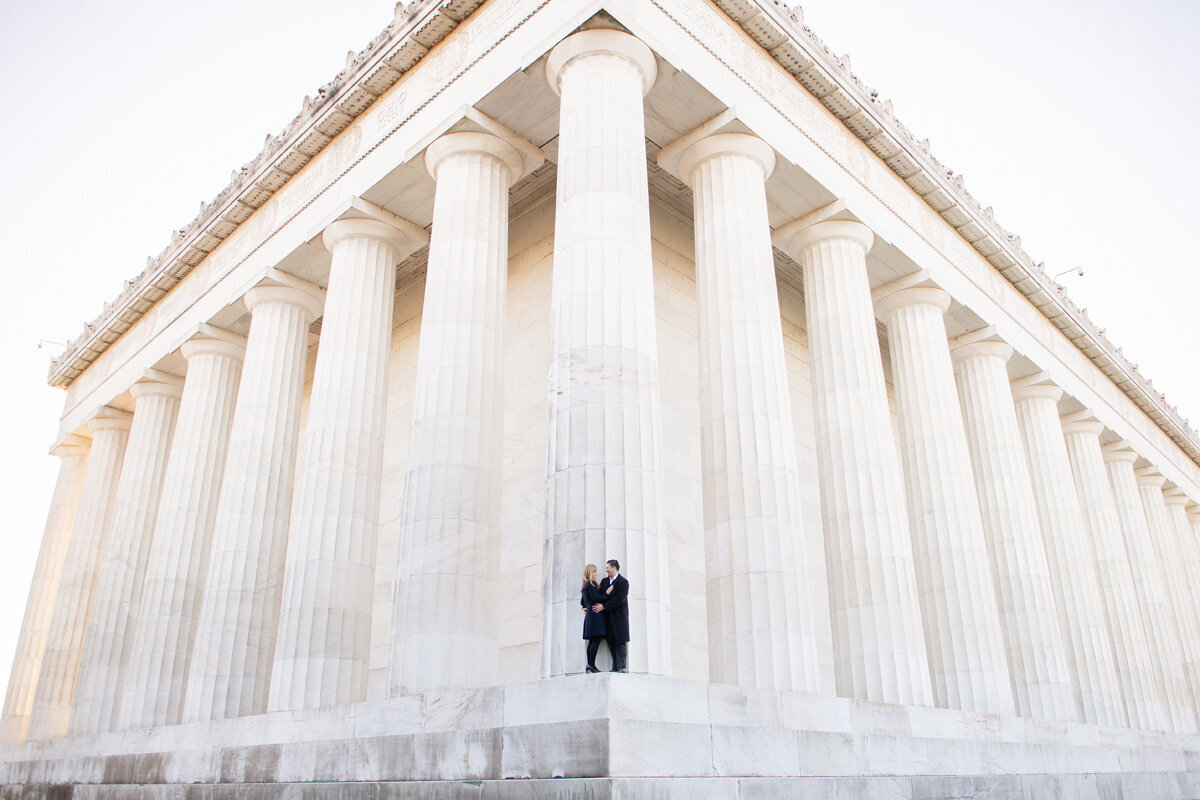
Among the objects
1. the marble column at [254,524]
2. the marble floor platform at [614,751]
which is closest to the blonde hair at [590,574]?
the marble floor platform at [614,751]

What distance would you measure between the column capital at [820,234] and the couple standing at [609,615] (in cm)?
1540

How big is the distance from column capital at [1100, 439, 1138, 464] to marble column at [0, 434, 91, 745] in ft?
161

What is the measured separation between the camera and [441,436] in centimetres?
1891

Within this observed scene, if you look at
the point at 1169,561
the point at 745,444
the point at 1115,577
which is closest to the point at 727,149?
the point at 745,444

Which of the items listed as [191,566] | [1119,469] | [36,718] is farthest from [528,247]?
[1119,469]

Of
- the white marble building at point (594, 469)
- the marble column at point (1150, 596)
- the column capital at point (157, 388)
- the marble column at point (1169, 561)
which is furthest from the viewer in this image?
the marble column at point (1169, 561)

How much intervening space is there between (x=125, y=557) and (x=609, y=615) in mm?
25843

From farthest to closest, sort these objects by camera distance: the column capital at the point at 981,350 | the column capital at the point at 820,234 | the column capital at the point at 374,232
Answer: the column capital at the point at 981,350 → the column capital at the point at 820,234 → the column capital at the point at 374,232

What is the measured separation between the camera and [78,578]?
36.2 m

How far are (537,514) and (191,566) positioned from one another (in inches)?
505

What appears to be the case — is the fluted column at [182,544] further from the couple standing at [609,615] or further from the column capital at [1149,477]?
the column capital at [1149,477]

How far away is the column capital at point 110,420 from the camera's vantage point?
38.4 m

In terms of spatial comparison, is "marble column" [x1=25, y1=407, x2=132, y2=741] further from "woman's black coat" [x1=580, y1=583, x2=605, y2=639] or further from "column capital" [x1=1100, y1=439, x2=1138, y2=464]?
"column capital" [x1=1100, y1=439, x2=1138, y2=464]

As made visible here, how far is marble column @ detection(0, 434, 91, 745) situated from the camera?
1420 inches
